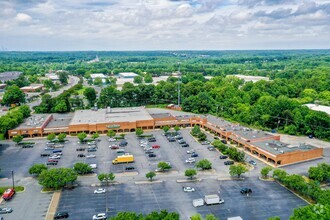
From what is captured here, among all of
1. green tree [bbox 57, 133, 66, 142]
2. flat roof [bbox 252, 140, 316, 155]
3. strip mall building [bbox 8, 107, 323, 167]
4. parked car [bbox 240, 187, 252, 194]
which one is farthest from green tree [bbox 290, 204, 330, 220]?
green tree [bbox 57, 133, 66, 142]

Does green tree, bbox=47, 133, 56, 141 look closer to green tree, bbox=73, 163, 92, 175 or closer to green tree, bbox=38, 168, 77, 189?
green tree, bbox=73, 163, 92, 175

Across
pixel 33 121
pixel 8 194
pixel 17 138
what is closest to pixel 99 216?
pixel 8 194

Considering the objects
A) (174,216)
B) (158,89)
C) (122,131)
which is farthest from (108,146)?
(158,89)

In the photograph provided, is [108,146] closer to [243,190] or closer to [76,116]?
[76,116]

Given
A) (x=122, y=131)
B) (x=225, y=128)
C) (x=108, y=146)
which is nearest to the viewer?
(x=108, y=146)

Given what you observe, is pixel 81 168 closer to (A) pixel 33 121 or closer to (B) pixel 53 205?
(B) pixel 53 205

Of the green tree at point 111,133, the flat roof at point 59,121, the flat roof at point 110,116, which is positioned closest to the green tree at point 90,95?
the flat roof at point 59,121
